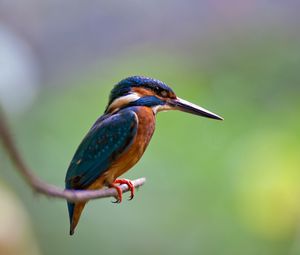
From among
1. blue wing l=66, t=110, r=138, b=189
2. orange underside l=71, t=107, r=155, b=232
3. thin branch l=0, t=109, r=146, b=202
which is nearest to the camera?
thin branch l=0, t=109, r=146, b=202

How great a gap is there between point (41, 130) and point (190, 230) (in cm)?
102

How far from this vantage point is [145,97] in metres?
1.69

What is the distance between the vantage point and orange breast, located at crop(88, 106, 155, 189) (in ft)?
5.26

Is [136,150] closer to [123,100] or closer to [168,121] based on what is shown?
[123,100]

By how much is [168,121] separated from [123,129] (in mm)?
2875

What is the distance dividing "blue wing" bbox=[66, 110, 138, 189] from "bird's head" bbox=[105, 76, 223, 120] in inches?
1.1

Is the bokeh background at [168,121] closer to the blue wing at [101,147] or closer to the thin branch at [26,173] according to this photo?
the blue wing at [101,147]

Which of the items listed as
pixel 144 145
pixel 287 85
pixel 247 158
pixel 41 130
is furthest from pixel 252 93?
pixel 144 145

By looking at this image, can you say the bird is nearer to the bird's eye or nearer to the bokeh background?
the bird's eye

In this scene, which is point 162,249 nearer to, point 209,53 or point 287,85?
point 287,85

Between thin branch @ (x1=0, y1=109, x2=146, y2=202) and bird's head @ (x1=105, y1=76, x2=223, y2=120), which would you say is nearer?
thin branch @ (x1=0, y1=109, x2=146, y2=202)

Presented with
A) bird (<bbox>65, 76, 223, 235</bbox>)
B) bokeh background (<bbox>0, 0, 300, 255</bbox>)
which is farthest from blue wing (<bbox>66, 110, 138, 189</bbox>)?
bokeh background (<bbox>0, 0, 300, 255</bbox>)

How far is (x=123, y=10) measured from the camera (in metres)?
5.10

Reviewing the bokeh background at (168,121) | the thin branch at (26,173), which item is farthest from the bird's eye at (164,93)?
the bokeh background at (168,121)
